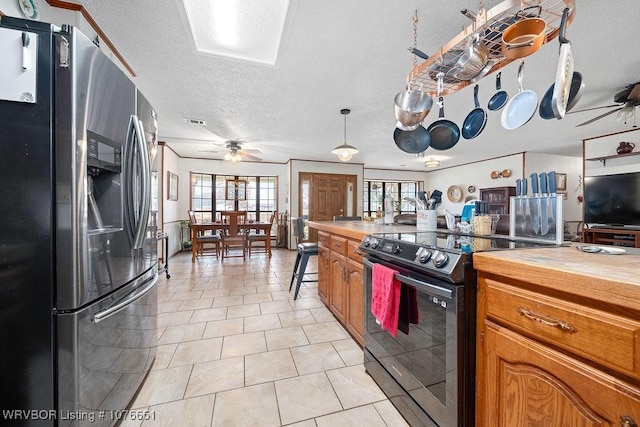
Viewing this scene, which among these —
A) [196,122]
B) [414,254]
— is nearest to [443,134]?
[414,254]

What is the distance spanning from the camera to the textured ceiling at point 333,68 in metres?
1.60

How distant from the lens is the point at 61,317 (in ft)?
2.97

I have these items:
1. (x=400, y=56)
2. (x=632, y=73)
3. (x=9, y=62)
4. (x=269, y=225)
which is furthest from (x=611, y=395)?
(x=269, y=225)

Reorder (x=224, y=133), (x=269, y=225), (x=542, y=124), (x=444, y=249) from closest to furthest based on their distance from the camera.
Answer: (x=444, y=249) → (x=542, y=124) → (x=224, y=133) → (x=269, y=225)

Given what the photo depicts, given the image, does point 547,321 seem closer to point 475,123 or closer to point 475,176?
point 475,123

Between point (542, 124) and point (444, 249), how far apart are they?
431 centimetres

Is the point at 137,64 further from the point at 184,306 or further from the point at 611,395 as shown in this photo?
the point at 611,395

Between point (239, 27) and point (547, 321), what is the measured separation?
7.67 feet

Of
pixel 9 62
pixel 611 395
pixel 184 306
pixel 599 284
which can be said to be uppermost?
pixel 9 62

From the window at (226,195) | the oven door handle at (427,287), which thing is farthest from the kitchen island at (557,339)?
the window at (226,195)

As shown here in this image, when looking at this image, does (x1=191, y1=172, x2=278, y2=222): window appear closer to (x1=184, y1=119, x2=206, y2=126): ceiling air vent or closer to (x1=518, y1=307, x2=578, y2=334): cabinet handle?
(x1=184, y1=119, x2=206, y2=126): ceiling air vent

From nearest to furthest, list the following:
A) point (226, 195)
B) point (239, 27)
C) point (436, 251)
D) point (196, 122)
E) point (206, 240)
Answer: point (436, 251), point (239, 27), point (196, 122), point (206, 240), point (226, 195)

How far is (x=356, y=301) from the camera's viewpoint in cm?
189

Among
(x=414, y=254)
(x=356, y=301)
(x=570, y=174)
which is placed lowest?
(x=356, y=301)
